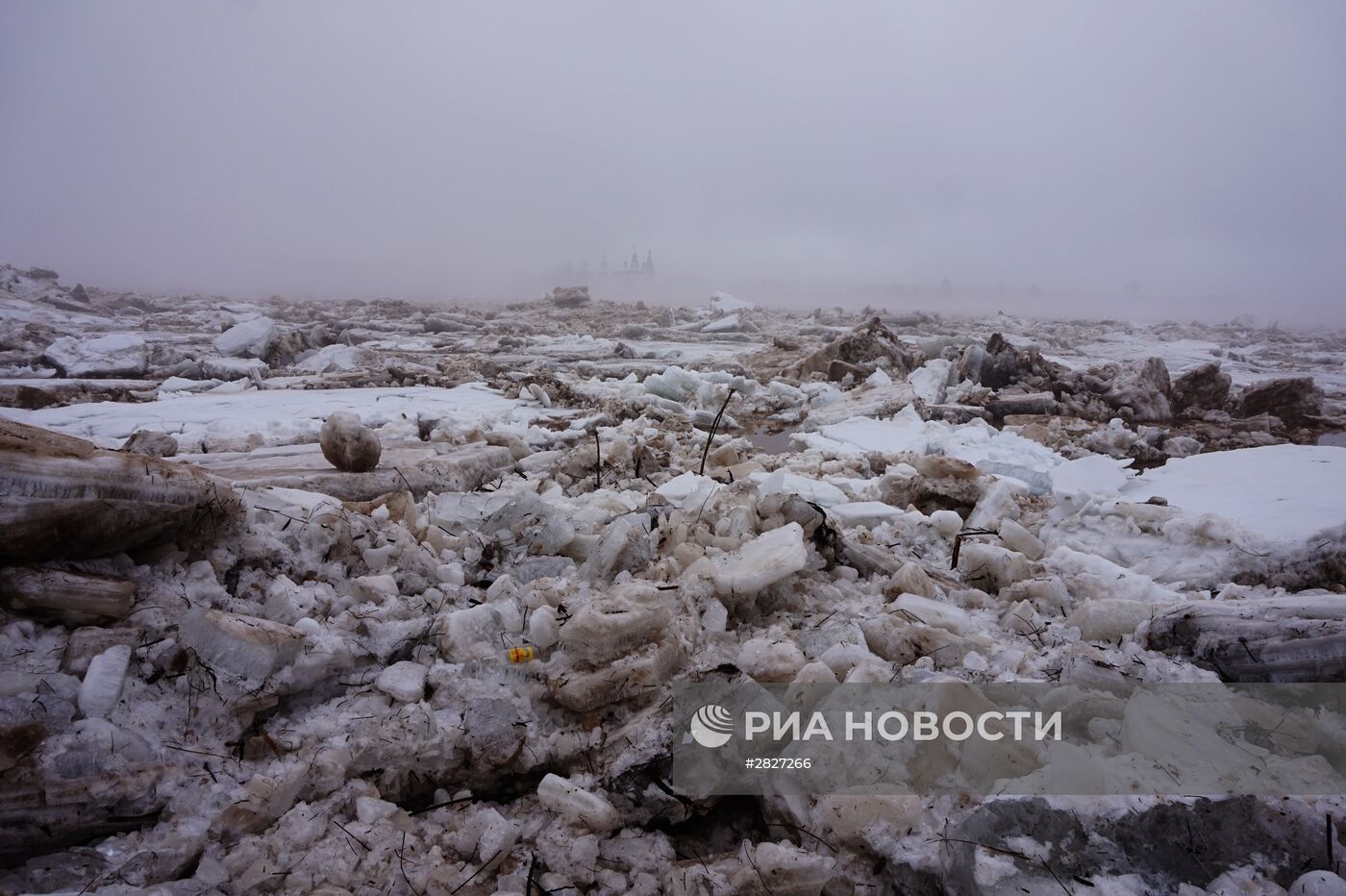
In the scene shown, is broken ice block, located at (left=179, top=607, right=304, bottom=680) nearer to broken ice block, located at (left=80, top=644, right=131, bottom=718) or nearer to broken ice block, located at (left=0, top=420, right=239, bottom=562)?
broken ice block, located at (left=80, top=644, right=131, bottom=718)

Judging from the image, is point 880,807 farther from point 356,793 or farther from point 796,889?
point 356,793

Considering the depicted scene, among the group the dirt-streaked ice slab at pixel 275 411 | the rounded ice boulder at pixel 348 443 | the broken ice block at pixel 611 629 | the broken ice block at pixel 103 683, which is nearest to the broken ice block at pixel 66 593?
the broken ice block at pixel 103 683

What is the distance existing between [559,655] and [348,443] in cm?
247

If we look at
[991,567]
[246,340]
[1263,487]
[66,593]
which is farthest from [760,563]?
[246,340]

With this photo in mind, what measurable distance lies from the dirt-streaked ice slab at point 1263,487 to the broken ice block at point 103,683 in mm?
4374

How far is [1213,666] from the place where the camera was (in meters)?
1.80

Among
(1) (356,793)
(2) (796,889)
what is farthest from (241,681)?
(2) (796,889)

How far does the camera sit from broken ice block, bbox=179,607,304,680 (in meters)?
1.63

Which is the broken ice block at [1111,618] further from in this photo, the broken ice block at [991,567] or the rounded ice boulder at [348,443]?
the rounded ice boulder at [348,443]

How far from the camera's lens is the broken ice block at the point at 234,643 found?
5.34ft

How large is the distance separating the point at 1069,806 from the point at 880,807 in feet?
1.23

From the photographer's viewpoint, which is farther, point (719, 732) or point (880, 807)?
point (719, 732)

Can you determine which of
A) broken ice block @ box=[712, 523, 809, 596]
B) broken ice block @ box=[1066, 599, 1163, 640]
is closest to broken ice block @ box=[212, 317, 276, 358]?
broken ice block @ box=[712, 523, 809, 596]

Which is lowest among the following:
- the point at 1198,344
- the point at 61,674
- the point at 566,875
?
the point at 566,875
